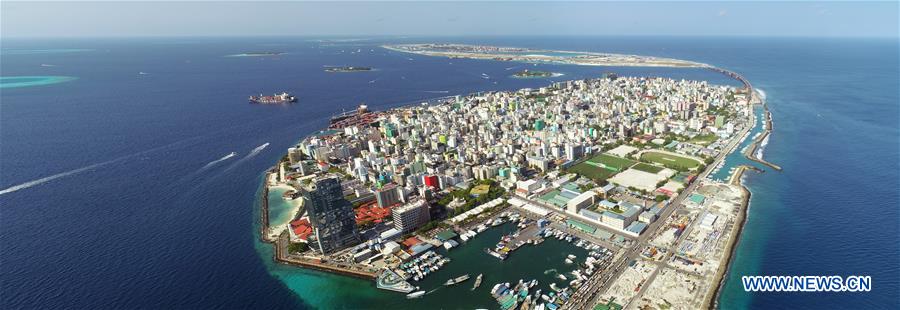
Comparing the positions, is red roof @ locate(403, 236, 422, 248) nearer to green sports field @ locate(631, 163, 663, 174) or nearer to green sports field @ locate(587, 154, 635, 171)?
green sports field @ locate(587, 154, 635, 171)

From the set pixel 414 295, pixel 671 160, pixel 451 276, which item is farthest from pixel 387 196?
pixel 671 160

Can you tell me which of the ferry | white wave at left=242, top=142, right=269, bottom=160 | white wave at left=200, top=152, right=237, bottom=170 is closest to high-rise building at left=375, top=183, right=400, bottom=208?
the ferry

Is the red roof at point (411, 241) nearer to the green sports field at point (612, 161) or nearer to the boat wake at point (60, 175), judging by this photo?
the green sports field at point (612, 161)

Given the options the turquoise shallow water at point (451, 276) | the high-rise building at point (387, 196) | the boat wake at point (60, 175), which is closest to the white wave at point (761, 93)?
the turquoise shallow water at point (451, 276)

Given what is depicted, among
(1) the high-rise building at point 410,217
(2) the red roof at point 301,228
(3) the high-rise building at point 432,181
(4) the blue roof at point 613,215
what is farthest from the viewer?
(3) the high-rise building at point 432,181

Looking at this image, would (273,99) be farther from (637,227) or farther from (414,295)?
(637,227)

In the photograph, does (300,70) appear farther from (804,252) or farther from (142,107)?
(804,252)

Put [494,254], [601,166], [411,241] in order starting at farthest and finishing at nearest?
[601,166], [411,241], [494,254]
